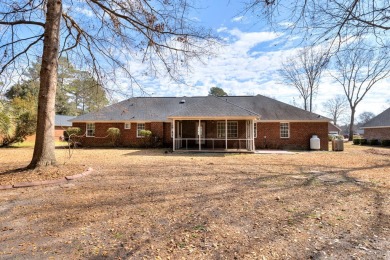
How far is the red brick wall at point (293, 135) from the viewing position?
19.6 meters

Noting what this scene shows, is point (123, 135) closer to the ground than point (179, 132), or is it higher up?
closer to the ground

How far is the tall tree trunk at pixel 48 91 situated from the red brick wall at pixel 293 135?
1578cm

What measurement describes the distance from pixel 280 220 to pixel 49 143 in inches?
281

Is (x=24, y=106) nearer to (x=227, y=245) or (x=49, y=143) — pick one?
(x=49, y=143)

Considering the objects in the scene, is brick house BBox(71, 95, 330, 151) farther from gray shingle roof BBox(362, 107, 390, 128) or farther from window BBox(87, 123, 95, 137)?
gray shingle roof BBox(362, 107, 390, 128)

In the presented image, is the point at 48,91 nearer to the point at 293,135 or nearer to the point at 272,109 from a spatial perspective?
the point at 293,135

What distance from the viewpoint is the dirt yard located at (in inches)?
118

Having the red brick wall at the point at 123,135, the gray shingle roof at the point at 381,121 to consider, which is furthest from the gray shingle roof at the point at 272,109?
the gray shingle roof at the point at 381,121

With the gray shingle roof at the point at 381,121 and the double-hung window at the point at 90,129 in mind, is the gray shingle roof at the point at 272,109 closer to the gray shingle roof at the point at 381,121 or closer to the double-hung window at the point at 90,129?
the double-hung window at the point at 90,129

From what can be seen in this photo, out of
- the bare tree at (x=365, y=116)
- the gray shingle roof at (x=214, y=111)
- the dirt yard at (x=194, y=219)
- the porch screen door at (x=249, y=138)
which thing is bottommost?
the dirt yard at (x=194, y=219)

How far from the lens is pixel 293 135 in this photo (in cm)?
1980

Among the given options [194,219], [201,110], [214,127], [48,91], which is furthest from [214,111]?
[194,219]

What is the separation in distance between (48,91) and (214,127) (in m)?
13.6

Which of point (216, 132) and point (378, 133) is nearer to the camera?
point (216, 132)
